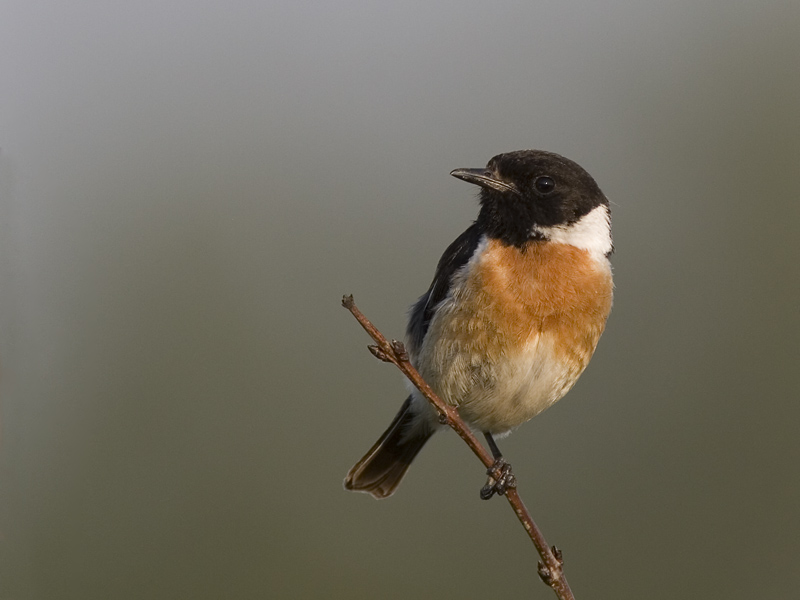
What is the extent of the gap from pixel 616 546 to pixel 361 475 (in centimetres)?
315

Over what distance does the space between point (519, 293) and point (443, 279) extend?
1.39 feet

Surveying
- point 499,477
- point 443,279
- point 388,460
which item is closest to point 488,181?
point 443,279

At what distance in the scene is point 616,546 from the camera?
7105mm

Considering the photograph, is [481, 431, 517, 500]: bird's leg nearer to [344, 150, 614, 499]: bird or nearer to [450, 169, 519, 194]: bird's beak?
[344, 150, 614, 499]: bird

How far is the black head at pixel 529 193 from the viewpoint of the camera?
4047 millimetres

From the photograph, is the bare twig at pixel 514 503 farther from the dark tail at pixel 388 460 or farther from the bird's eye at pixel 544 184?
the dark tail at pixel 388 460

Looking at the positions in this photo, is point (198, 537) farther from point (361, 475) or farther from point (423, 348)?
point (423, 348)

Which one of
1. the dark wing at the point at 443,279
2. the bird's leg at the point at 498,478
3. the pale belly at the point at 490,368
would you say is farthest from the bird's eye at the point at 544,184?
the bird's leg at the point at 498,478

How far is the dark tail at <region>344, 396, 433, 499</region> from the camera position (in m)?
4.77

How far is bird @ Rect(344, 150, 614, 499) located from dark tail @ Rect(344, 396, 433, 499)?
24.7 inches

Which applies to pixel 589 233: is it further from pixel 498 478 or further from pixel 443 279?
pixel 498 478

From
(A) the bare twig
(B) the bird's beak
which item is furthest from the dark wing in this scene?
(A) the bare twig

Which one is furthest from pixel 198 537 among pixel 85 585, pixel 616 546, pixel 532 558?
pixel 616 546

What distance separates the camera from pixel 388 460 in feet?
15.9
